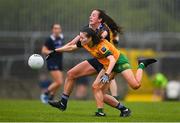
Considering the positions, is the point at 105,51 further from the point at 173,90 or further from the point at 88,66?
the point at 173,90

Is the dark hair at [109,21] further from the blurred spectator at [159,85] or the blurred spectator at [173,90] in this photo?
the blurred spectator at [173,90]

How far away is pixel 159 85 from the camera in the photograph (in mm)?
29312

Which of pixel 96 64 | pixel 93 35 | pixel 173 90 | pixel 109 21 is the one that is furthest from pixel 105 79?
pixel 173 90

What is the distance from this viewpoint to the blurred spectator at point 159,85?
29250 mm

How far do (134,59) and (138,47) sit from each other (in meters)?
0.49

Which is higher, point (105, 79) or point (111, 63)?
point (111, 63)

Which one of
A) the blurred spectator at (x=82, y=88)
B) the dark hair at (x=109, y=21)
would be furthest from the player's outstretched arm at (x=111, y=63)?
the blurred spectator at (x=82, y=88)

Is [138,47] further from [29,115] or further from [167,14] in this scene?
[29,115]

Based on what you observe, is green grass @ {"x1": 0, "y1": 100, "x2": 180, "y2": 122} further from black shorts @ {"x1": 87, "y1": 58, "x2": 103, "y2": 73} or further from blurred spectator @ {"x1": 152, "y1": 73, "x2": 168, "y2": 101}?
blurred spectator @ {"x1": 152, "y1": 73, "x2": 168, "y2": 101}

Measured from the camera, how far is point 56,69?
22766mm

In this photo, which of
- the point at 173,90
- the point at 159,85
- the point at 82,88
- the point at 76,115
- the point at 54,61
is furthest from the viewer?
the point at 173,90

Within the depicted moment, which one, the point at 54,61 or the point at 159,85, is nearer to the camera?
the point at 54,61

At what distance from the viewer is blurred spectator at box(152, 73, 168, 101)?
29.2 meters

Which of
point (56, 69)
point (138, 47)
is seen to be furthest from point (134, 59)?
point (56, 69)
